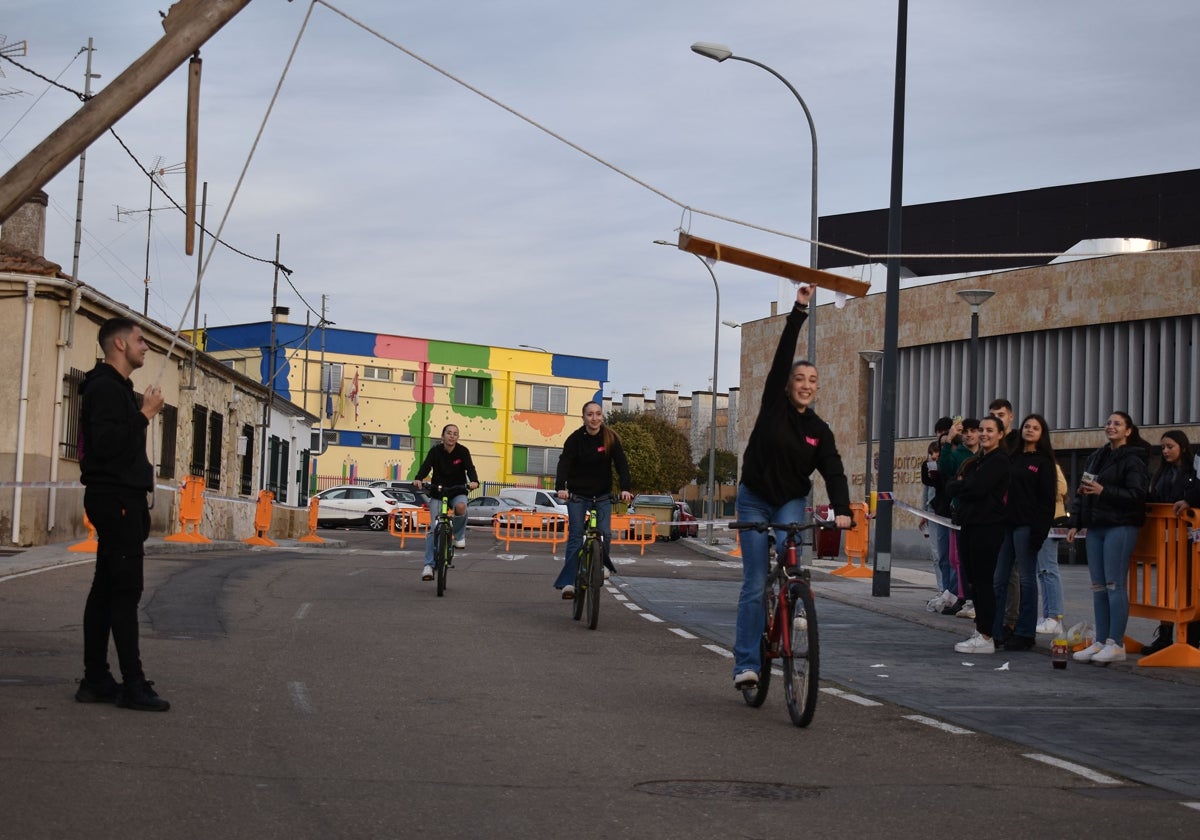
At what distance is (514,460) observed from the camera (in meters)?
80.6

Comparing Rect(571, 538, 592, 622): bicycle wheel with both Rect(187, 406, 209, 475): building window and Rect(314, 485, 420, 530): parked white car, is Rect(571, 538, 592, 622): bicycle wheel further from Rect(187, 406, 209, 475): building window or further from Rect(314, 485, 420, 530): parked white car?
Rect(314, 485, 420, 530): parked white car

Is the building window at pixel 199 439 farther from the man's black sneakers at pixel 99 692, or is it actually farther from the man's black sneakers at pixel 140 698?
the man's black sneakers at pixel 140 698

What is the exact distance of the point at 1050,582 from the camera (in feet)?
45.1

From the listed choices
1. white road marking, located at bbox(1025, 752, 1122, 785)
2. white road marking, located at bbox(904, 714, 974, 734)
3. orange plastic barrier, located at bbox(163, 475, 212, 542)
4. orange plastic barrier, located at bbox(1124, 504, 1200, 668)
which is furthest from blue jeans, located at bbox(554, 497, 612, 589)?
orange plastic barrier, located at bbox(163, 475, 212, 542)

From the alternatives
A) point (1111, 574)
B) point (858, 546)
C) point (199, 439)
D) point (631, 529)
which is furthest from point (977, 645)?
point (631, 529)

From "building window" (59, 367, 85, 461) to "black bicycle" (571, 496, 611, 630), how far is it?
13.9 metres

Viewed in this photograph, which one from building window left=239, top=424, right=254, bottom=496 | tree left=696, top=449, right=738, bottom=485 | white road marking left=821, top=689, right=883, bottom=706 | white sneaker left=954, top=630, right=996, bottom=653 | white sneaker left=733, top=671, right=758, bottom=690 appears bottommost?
white road marking left=821, top=689, right=883, bottom=706

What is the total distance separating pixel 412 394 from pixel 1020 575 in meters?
66.8

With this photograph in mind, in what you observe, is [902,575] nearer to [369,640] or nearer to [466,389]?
[369,640]

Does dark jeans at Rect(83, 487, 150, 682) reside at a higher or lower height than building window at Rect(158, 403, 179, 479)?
lower

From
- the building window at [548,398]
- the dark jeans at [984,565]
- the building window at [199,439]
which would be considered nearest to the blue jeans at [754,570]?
the dark jeans at [984,565]

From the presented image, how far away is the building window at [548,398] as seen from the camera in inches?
3204

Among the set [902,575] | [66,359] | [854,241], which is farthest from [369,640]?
[854,241]

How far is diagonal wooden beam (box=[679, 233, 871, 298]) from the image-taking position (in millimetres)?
9570
